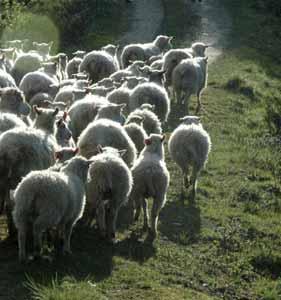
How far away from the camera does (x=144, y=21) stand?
35.0 meters

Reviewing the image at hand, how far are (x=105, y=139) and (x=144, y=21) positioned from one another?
23663mm

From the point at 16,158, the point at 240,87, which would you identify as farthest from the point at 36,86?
the point at 240,87

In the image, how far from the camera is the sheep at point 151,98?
1571 cm

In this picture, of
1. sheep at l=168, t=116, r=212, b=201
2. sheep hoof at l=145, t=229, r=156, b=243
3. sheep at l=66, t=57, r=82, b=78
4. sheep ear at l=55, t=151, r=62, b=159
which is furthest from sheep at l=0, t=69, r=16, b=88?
sheep hoof at l=145, t=229, r=156, b=243

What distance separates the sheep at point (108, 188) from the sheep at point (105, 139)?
1.30 metres

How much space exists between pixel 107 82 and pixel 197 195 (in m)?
4.48

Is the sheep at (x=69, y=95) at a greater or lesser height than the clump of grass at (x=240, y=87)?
greater

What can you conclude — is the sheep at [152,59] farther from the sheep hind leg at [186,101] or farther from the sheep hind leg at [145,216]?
the sheep hind leg at [145,216]

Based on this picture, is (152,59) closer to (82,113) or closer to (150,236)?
(82,113)

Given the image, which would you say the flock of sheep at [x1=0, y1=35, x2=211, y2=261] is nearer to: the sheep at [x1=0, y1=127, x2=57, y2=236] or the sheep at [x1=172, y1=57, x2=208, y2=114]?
the sheep at [x1=0, y1=127, x2=57, y2=236]

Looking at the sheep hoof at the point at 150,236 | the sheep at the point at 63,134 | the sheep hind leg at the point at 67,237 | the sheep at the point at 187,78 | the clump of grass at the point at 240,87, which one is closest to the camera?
the sheep hind leg at the point at 67,237

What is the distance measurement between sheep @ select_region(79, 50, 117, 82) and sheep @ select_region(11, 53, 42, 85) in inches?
48.8

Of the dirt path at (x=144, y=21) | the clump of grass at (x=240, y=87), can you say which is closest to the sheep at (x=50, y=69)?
the clump of grass at (x=240, y=87)

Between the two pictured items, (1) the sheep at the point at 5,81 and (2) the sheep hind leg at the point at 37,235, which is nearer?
(2) the sheep hind leg at the point at 37,235
